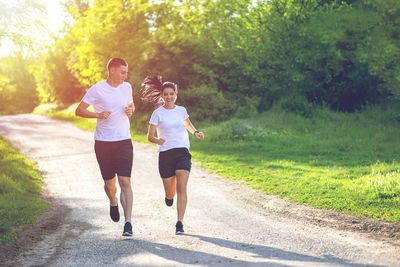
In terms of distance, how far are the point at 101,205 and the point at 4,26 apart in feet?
16.6

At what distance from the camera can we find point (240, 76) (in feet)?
88.3

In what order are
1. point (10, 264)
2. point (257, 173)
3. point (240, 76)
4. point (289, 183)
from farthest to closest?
1. point (240, 76)
2. point (257, 173)
3. point (289, 183)
4. point (10, 264)

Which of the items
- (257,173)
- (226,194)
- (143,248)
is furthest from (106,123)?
(257,173)

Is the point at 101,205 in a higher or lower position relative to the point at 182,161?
lower

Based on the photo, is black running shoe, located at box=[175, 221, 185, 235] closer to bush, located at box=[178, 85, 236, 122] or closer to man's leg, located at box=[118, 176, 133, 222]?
man's leg, located at box=[118, 176, 133, 222]

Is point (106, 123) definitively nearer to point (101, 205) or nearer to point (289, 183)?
point (101, 205)

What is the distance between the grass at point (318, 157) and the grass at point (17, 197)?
15.4 feet

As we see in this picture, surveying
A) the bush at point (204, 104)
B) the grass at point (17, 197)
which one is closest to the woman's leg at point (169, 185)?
the grass at point (17, 197)

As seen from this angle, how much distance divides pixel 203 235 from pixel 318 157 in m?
8.55

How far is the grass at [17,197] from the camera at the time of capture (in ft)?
22.4

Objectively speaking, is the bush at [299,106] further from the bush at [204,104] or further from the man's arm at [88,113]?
the man's arm at [88,113]

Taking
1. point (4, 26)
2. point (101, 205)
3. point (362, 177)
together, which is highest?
point (4, 26)

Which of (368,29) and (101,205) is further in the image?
(368,29)

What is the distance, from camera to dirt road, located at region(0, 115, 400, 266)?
4.80m
